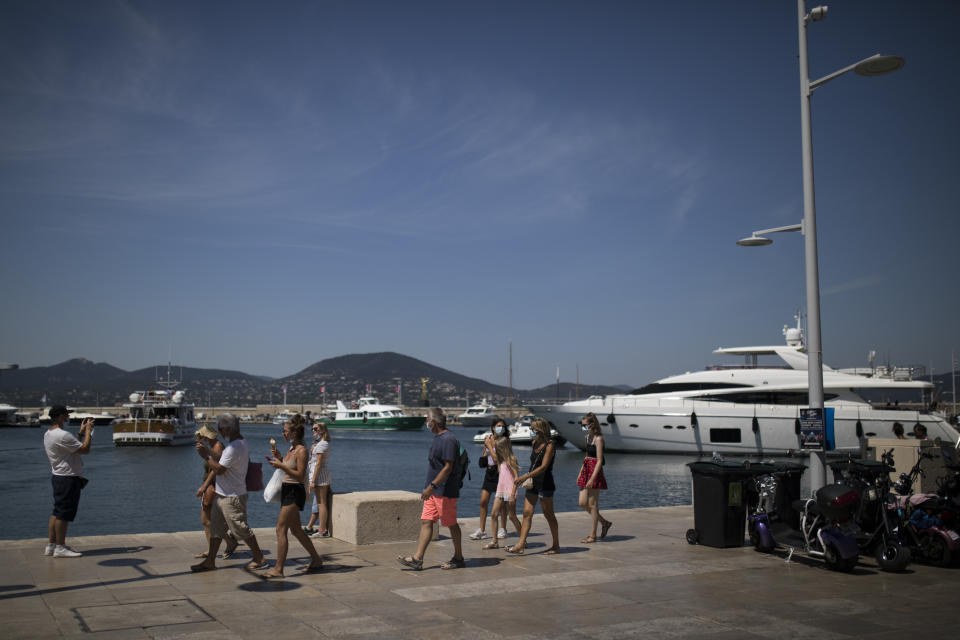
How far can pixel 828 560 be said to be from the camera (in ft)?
27.1

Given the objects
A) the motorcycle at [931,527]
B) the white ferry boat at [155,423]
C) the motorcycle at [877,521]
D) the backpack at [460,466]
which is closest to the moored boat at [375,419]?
the white ferry boat at [155,423]

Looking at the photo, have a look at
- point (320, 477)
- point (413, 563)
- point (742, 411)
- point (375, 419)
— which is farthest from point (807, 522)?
point (375, 419)

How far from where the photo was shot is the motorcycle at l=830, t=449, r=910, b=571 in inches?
322

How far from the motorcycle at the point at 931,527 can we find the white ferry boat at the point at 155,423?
67043 millimetres

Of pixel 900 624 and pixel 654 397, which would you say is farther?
pixel 654 397

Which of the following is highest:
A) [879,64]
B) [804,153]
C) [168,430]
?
[879,64]

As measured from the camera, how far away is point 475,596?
723 cm

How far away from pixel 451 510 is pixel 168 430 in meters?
65.6

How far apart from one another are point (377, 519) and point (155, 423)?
63.3m

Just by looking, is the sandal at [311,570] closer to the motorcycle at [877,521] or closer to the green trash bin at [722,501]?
the green trash bin at [722,501]

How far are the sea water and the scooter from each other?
14.8ft

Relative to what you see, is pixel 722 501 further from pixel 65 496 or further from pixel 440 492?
pixel 65 496

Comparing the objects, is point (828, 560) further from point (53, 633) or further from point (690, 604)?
point (53, 633)

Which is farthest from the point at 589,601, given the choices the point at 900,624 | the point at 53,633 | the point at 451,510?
the point at 53,633
